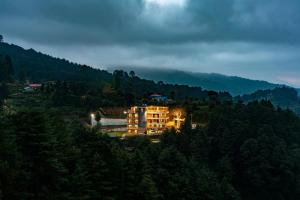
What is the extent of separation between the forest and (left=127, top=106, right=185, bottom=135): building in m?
2.83

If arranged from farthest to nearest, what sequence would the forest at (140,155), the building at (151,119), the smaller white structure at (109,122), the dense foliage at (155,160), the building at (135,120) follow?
1. the building at (151,119)
2. the building at (135,120)
3. the smaller white structure at (109,122)
4. the forest at (140,155)
5. the dense foliage at (155,160)

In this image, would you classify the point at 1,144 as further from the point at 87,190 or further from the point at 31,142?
the point at 87,190

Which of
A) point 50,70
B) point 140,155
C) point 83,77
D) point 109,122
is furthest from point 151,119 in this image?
point 50,70

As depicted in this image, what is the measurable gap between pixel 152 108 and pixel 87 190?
42.3 meters

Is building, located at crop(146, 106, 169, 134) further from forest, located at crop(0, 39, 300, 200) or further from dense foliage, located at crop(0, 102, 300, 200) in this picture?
dense foliage, located at crop(0, 102, 300, 200)

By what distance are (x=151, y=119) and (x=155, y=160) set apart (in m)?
30.6

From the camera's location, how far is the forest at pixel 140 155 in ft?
74.4

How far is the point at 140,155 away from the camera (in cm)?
3088

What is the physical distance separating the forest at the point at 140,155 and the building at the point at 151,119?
2827mm

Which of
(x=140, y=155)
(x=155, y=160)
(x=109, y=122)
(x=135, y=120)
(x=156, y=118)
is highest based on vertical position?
(x=156, y=118)

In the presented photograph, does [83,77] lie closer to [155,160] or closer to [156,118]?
[156,118]

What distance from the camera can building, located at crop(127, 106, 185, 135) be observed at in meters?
64.2

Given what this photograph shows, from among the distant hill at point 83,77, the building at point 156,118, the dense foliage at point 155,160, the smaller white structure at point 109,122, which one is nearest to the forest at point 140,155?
the dense foliage at point 155,160

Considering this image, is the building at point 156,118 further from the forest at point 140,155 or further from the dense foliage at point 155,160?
the dense foliage at point 155,160
